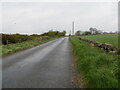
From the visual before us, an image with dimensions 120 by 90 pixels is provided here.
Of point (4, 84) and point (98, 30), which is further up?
point (98, 30)

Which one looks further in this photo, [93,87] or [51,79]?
[51,79]

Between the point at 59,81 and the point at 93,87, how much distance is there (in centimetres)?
157

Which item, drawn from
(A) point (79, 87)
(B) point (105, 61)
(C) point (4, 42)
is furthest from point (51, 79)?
(C) point (4, 42)

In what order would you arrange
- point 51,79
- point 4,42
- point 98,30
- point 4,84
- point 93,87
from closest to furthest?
point 93,87 → point 4,84 → point 51,79 → point 4,42 → point 98,30

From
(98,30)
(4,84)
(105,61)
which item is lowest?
(4,84)

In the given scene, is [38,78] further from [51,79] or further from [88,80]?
[88,80]

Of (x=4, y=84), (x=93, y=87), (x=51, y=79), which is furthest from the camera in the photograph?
(x=51, y=79)

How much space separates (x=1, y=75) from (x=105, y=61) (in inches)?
212

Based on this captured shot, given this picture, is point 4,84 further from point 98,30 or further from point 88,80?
point 98,30

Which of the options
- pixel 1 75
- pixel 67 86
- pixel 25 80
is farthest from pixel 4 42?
pixel 67 86

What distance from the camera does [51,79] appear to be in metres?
5.38

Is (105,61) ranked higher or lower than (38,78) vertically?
higher

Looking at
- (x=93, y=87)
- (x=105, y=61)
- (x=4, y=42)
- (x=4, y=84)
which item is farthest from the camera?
(x=4, y=42)

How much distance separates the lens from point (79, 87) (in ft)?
14.9
